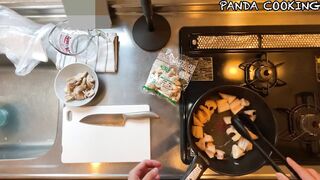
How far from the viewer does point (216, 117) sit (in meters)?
0.76

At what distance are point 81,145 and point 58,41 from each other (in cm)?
27

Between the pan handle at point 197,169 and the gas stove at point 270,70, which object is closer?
the pan handle at point 197,169

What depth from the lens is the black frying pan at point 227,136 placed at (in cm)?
70

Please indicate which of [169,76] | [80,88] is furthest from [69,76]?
[169,76]

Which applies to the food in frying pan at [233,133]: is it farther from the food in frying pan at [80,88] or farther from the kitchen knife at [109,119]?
the food in frying pan at [80,88]

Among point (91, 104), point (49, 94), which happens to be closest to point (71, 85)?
point (91, 104)

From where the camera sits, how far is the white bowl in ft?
2.55

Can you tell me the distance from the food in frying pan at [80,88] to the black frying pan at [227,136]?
0.26 meters

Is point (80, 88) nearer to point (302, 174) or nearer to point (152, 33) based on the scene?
point (152, 33)

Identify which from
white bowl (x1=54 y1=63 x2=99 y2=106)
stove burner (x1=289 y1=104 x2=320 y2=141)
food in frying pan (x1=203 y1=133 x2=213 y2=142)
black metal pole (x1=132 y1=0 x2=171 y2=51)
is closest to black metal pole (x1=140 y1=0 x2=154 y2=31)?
black metal pole (x1=132 y1=0 x2=171 y2=51)

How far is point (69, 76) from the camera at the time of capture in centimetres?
80

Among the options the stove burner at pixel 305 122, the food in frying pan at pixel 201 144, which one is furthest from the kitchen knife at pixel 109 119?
the stove burner at pixel 305 122

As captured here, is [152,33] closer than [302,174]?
No

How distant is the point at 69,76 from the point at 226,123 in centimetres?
40
